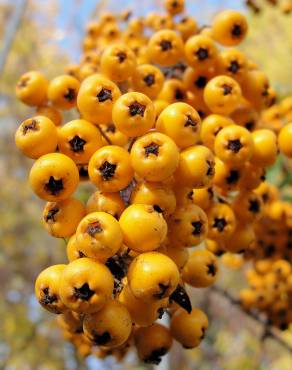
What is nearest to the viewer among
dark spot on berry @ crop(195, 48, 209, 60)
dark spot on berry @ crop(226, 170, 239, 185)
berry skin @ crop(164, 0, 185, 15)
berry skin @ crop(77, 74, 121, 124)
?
berry skin @ crop(77, 74, 121, 124)

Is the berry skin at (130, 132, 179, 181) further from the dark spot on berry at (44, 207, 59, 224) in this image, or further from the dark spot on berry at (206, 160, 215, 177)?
the dark spot on berry at (44, 207, 59, 224)

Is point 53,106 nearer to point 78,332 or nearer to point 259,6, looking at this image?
point 78,332

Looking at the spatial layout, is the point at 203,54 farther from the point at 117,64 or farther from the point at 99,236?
the point at 99,236

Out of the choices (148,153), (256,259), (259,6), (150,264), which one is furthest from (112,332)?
(259,6)

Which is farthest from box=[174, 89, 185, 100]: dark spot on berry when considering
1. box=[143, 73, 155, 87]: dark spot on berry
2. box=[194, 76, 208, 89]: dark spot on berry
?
box=[143, 73, 155, 87]: dark spot on berry

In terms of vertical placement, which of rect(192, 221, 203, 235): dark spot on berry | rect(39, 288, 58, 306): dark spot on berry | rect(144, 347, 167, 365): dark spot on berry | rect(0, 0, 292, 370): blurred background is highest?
rect(192, 221, 203, 235): dark spot on berry

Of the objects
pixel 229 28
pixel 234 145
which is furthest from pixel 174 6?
pixel 234 145
